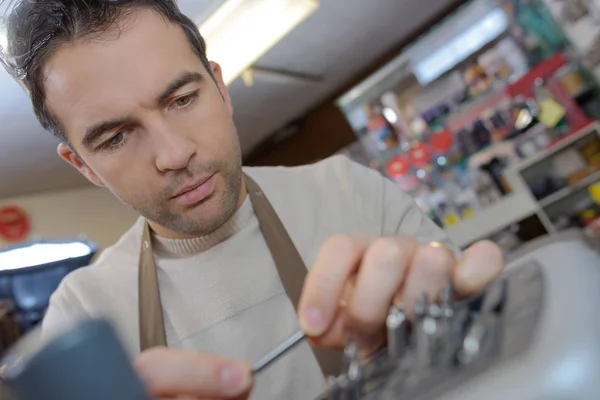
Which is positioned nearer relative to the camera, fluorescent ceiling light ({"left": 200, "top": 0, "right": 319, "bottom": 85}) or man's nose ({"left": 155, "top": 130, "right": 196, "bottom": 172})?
man's nose ({"left": 155, "top": 130, "right": 196, "bottom": 172})

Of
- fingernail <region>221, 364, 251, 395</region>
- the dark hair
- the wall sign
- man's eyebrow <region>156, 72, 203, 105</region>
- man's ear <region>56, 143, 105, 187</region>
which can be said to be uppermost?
the wall sign

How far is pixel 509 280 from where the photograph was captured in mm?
444

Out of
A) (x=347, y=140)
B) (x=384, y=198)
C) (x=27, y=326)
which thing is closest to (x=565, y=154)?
(x=347, y=140)

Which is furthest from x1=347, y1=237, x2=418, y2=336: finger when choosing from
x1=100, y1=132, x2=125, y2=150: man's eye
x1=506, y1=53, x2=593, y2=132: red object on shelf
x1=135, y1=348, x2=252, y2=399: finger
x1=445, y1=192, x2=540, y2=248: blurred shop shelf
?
x1=506, y1=53, x2=593, y2=132: red object on shelf

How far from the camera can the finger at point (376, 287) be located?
0.52 meters

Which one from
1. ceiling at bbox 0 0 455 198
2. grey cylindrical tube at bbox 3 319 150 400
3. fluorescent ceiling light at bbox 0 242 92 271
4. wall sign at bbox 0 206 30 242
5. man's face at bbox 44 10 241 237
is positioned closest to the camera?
grey cylindrical tube at bbox 3 319 150 400

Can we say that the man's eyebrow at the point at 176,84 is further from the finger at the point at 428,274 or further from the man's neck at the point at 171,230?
the finger at the point at 428,274

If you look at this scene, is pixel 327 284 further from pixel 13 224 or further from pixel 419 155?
pixel 13 224

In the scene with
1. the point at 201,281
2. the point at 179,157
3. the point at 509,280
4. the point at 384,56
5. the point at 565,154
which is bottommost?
the point at 565,154

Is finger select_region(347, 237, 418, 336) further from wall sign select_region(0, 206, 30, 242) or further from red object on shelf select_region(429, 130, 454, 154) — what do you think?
wall sign select_region(0, 206, 30, 242)

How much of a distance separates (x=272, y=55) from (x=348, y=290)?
11.8 feet

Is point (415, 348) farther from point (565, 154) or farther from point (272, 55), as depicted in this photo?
point (272, 55)

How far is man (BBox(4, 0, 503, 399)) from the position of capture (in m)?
0.91

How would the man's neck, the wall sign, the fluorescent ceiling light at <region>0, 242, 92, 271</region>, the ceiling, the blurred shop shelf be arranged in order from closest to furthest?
the man's neck
the blurred shop shelf
the ceiling
the fluorescent ceiling light at <region>0, 242, 92, 271</region>
the wall sign
